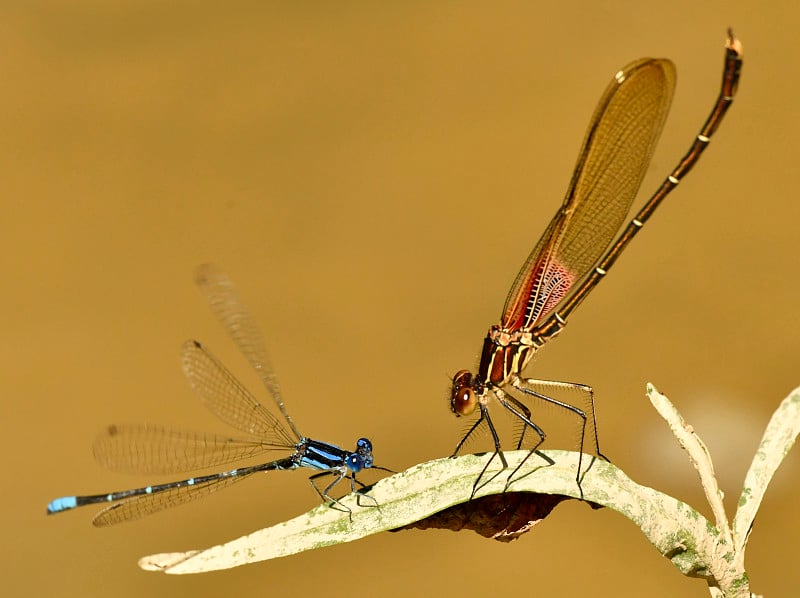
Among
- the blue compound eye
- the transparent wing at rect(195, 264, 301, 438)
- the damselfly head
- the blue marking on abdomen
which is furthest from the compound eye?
the blue marking on abdomen

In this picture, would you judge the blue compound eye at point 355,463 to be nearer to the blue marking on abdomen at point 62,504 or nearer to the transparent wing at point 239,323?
the transparent wing at point 239,323

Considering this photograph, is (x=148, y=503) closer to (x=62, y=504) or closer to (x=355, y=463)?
(x=62, y=504)

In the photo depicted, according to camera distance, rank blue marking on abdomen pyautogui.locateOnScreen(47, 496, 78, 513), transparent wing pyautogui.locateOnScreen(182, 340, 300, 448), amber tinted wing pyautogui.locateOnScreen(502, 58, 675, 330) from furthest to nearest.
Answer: transparent wing pyautogui.locateOnScreen(182, 340, 300, 448) → blue marking on abdomen pyautogui.locateOnScreen(47, 496, 78, 513) → amber tinted wing pyautogui.locateOnScreen(502, 58, 675, 330)

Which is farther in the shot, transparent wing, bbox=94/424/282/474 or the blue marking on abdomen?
transparent wing, bbox=94/424/282/474

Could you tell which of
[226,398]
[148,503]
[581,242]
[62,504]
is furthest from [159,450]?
[581,242]

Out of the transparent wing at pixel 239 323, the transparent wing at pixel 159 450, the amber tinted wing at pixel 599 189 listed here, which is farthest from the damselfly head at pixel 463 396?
the transparent wing at pixel 159 450

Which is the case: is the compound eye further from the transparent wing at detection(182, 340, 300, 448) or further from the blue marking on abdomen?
the blue marking on abdomen

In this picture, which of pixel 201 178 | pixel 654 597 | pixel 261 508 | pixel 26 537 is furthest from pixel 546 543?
pixel 201 178

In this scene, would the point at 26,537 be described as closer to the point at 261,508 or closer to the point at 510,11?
the point at 261,508

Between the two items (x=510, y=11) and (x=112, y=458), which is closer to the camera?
(x=112, y=458)
